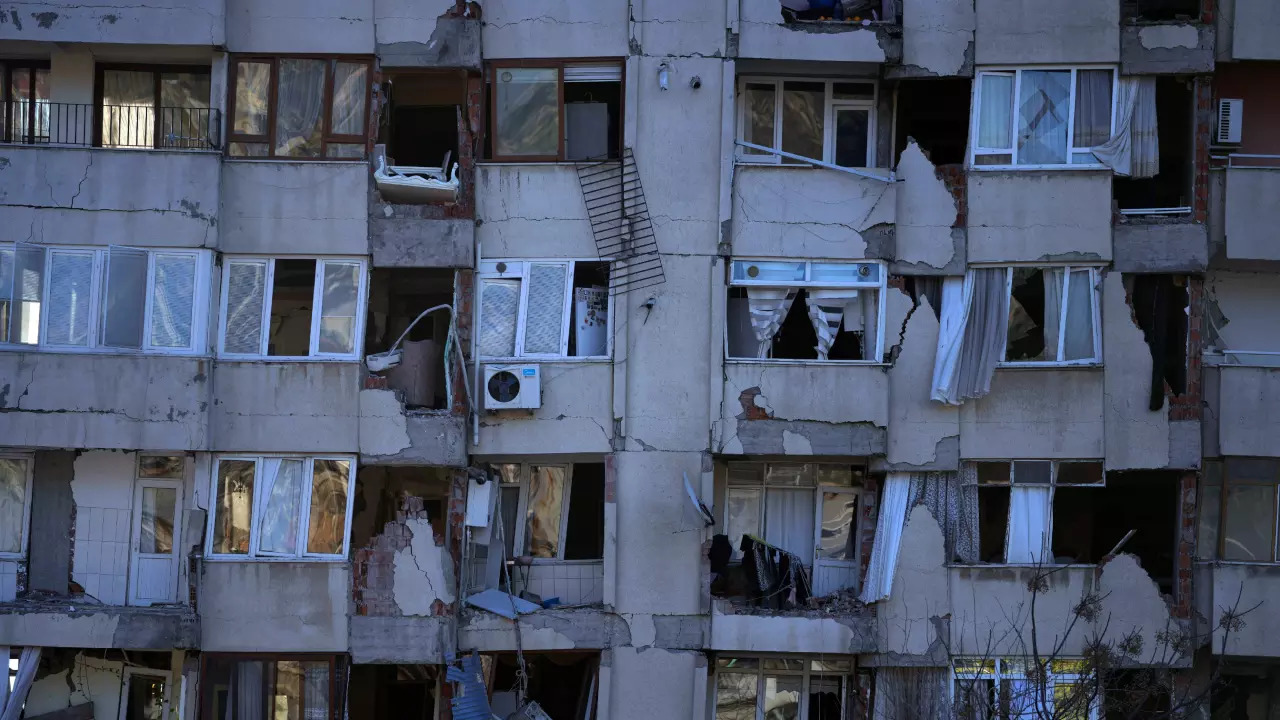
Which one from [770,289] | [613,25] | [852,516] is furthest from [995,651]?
[613,25]

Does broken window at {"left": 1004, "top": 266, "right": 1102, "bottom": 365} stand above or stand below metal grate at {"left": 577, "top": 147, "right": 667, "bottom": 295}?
below

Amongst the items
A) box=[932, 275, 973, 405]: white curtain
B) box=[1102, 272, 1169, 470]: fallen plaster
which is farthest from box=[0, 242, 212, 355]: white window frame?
box=[1102, 272, 1169, 470]: fallen plaster

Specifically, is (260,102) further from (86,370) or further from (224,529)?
(224,529)

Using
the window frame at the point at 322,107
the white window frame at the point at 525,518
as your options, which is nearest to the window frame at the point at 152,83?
Answer: the window frame at the point at 322,107

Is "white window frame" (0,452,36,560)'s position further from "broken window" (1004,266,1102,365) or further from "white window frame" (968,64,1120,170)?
"white window frame" (968,64,1120,170)

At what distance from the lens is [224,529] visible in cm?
2027

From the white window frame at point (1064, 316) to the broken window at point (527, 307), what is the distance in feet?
18.5

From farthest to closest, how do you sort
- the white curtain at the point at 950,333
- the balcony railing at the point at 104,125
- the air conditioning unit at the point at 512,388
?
1. the balcony railing at the point at 104,125
2. the white curtain at the point at 950,333
3. the air conditioning unit at the point at 512,388

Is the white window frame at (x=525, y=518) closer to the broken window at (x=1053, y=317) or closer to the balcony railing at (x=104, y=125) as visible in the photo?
the broken window at (x=1053, y=317)

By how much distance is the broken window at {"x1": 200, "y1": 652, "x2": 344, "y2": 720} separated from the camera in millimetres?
20047

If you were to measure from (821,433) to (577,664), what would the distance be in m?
5.09

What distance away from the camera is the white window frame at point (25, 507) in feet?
66.9

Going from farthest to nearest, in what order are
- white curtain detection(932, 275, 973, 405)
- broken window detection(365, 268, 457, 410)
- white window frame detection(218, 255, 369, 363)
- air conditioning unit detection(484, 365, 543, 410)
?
broken window detection(365, 268, 457, 410), white window frame detection(218, 255, 369, 363), white curtain detection(932, 275, 973, 405), air conditioning unit detection(484, 365, 543, 410)

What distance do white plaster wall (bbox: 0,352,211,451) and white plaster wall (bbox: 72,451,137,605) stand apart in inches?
27.8
